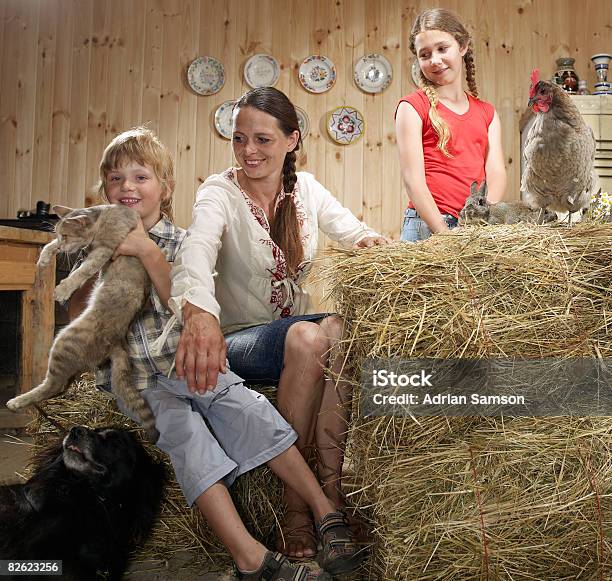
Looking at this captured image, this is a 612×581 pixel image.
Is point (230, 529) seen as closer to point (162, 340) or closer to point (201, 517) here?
point (201, 517)

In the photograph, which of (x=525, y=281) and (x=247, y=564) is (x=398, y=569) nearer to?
(x=247, y=564)

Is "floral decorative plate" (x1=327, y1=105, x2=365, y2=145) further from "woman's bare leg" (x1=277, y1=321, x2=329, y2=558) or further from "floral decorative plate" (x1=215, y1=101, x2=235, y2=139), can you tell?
→ "woman's bare leg" (x1=277, y1=321, x2=329, y2=558)

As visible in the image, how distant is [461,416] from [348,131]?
114 inches

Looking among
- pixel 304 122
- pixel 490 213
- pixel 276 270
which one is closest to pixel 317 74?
pixel 304 122

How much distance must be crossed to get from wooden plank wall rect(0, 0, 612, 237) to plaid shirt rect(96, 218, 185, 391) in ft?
8.09

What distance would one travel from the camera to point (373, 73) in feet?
12.3

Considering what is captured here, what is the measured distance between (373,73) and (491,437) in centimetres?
307

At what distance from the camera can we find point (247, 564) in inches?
49.1

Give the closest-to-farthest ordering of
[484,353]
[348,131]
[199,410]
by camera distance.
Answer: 1. [484,353]
2. [199,410]
3. [348,131]

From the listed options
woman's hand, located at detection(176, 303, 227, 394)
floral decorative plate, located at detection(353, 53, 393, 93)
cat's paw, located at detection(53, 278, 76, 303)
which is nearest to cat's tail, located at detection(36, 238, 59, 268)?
cat's paw, located at detection(53, 278, 76, 303)

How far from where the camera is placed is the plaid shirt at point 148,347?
1.40m

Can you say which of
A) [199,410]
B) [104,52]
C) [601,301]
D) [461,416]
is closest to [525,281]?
[601,301]

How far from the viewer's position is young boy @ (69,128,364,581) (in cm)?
128

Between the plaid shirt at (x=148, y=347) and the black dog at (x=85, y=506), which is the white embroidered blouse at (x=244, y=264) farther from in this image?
the black dog at (x=85, y=506)
